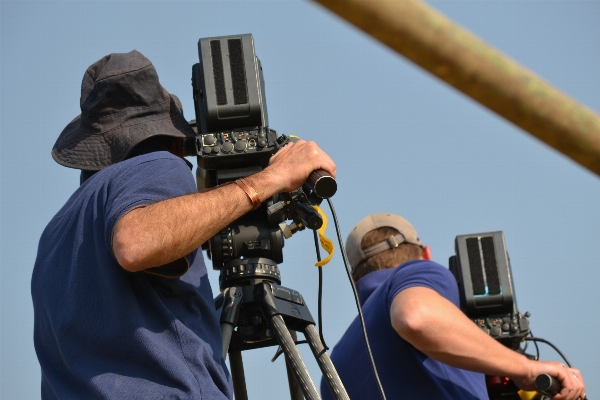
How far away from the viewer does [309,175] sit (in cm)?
228

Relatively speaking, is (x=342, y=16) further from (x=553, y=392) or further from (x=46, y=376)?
(x=553, y=392)

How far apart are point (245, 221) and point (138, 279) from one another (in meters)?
0.51

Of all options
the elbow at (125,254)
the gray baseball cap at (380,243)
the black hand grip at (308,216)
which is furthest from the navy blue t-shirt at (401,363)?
the elbow at (125,254)

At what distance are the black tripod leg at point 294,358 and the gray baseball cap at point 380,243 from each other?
55.9 inches

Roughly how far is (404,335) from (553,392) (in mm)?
674

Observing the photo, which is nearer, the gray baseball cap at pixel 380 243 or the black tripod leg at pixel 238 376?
the black tripod leg at pixel 238 376

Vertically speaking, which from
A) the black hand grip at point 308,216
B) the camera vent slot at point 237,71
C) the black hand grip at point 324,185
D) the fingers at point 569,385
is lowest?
the fingers at point 569,385

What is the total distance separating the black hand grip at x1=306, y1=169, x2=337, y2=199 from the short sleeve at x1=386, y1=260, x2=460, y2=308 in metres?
1.02

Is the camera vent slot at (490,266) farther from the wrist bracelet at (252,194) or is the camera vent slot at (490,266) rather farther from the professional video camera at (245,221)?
the wrist bracelet at (252,194)

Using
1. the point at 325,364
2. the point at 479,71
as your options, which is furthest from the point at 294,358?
the point at 479,71

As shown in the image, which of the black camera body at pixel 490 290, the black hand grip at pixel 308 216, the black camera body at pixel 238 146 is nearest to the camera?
the black hand grip at pixel 308 216

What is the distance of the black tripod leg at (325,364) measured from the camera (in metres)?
2.39

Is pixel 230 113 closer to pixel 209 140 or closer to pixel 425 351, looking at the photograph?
pixel 209 140

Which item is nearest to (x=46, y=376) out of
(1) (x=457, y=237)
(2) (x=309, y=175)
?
(2) (x=309, y=175)
